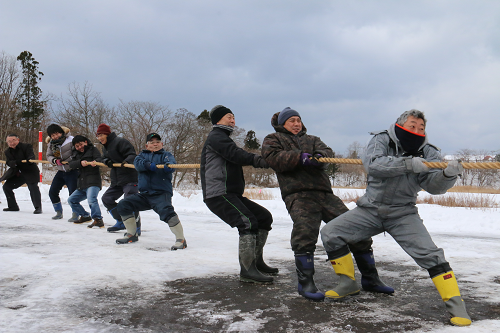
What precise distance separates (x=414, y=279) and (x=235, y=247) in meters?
2.52

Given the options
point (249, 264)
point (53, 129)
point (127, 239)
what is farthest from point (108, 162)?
point (249, 264)

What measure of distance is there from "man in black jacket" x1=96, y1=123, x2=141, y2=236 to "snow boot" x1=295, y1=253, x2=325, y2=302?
386cm

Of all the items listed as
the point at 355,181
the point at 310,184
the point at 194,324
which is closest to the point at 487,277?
the point at 310,184

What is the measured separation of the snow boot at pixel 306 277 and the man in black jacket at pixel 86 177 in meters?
5.05

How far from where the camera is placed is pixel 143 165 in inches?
215

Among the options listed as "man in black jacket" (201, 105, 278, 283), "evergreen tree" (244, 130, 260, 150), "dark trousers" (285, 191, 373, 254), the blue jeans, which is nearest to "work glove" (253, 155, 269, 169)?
"man in black jacket" (201, 105, 278, 283)

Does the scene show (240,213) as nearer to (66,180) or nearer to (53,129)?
(66,180)

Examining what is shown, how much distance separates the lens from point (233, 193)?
13.5 feet

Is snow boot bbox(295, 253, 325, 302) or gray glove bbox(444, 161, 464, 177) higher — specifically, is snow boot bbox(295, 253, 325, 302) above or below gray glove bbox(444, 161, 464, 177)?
below

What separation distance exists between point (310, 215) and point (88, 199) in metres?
5.35

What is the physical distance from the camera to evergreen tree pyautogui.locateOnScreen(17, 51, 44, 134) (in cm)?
3903

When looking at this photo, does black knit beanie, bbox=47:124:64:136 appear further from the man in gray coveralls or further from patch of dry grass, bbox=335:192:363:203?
patch of dry grass, bbox=335:192:363:203

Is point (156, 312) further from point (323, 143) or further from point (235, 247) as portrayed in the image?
point (235, 247)

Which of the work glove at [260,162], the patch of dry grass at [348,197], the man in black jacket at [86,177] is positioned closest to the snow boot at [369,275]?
the work glove at [260,162]
